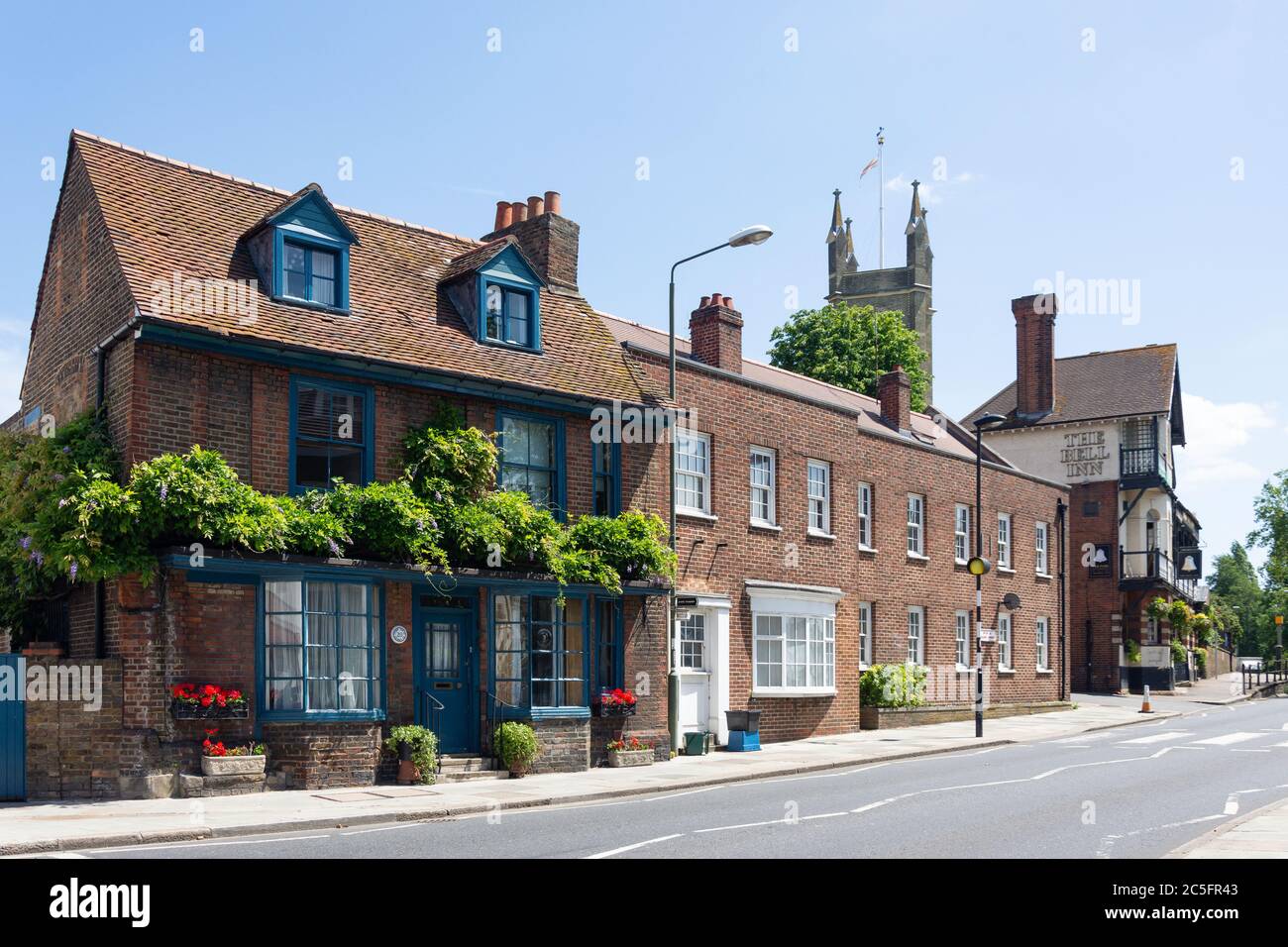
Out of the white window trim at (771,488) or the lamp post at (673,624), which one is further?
the white window trim at (771,488)

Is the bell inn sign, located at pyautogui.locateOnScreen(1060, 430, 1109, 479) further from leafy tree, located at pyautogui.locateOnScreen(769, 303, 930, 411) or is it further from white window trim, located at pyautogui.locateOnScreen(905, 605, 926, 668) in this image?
white window trim, located at pyautogui.locateOnScreen(905, 605, 926, 668)

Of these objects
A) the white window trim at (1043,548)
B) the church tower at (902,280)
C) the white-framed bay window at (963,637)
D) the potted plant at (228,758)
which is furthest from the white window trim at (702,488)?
the church tower at (902,280)

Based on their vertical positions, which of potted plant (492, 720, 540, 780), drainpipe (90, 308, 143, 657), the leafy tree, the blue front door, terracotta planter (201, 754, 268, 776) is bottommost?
potted plant (492, 720, 540, 780)

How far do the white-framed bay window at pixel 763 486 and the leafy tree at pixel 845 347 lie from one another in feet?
89.0

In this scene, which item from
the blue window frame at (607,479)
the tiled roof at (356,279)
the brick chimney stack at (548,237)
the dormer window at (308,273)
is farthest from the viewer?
the brick chimney stack at (548,237)

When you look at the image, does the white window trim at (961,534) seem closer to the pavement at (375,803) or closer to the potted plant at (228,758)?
the pavement at (375,803)

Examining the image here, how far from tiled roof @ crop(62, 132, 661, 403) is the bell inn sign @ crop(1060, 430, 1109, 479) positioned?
35351mm

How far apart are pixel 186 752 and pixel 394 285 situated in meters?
8.56

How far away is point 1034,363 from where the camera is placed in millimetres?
55938

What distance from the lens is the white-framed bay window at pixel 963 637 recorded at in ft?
120

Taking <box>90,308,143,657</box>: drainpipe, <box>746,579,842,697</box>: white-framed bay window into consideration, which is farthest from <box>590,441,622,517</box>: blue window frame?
<box>90,308,143,657</box>: drainpipe

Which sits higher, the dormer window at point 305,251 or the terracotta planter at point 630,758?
the dormer window at point 305,251

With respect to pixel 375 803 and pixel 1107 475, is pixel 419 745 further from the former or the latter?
pixel 1107 475

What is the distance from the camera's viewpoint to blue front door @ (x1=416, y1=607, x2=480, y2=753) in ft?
65.9
